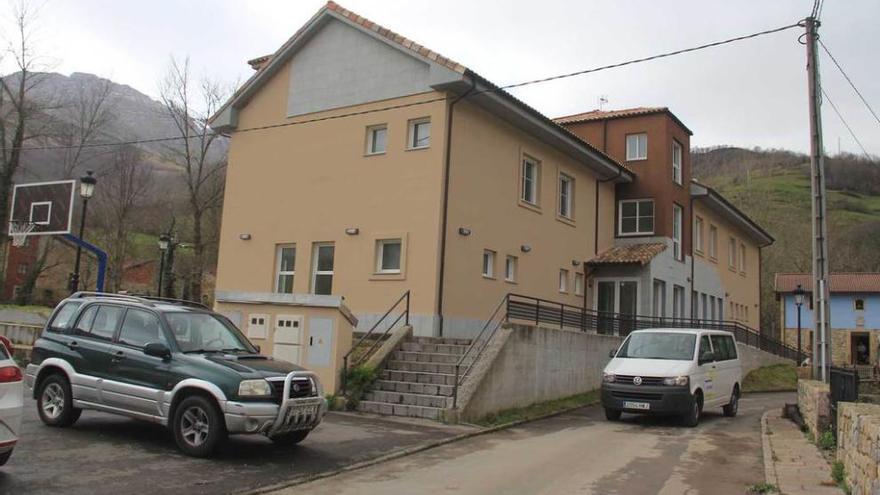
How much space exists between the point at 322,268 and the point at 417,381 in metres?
6.23

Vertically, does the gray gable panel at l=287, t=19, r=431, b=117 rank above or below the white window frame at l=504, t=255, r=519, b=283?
above

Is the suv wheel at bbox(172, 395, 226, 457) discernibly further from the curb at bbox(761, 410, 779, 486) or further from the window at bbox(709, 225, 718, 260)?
the window at bbox(709, 225, 718, 260)

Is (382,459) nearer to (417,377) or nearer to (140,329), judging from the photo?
(140,329)

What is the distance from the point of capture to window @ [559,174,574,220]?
73.8 feet

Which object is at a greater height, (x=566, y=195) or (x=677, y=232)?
(x=566, y=195)

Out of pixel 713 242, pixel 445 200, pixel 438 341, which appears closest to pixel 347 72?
pixel 445 200

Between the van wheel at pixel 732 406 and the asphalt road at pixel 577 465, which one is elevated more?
the van wheel at pixel 732 406

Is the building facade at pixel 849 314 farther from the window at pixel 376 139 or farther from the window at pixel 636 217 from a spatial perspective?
the window at pixel 376 139

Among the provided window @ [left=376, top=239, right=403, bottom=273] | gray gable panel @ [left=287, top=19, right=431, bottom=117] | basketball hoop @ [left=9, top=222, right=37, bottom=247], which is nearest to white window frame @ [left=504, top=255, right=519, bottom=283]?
window @ [left=376, top=239, right=403, bottom=273]

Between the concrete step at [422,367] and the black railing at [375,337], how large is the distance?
600 mm

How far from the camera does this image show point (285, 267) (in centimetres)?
1945

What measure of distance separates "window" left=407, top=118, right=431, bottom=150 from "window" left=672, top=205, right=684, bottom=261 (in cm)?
1342

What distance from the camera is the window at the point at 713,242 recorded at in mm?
32250

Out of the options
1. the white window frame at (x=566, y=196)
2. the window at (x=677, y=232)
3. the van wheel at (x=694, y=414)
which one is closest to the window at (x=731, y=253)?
the window at (x=677, y=232)
